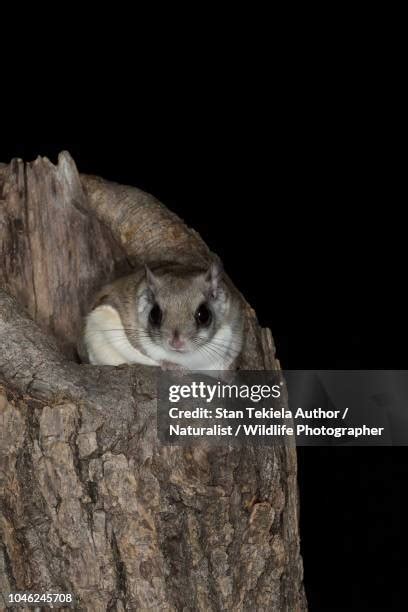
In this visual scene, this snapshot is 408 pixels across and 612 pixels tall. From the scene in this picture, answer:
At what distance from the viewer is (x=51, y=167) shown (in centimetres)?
667

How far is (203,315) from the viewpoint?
583 centimetres

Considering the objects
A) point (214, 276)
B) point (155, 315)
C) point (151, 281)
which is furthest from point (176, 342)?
point (214, 276)

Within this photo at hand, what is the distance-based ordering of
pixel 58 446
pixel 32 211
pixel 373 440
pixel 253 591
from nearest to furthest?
pixel 58 446 < pixel 253 591 < pixel 373 440 < pixel 32 211

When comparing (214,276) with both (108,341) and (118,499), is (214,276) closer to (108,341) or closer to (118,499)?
(108,341)

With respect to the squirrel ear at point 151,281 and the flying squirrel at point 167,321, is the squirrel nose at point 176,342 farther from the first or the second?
the squirrel ear at point 151,281

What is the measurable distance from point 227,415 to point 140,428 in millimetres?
448

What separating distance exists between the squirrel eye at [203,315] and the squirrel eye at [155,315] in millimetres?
188

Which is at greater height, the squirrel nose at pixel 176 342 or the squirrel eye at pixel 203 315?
the squirrel eye at pixel 203 315

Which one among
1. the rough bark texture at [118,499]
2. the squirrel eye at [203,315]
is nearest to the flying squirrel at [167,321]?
the squirrel eye at [203,315]

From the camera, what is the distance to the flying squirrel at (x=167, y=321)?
18.8 feet

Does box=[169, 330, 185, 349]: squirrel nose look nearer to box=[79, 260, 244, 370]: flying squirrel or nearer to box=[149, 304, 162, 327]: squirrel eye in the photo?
box=[79, 260, 244, 370]: flying squirrel

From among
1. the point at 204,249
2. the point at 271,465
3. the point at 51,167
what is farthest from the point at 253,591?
the point at 51,167

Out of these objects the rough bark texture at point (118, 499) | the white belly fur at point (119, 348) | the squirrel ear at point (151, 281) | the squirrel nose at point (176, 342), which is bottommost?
the rough bark texture at point (118, 499)

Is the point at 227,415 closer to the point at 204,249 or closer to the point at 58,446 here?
the point at 58,446
